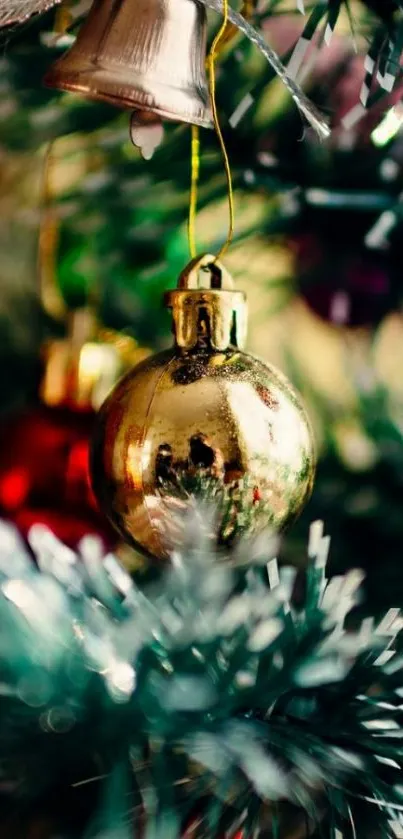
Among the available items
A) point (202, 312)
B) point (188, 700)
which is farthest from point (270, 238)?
point (188, 700)

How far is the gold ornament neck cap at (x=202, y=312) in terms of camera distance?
424 millimetres

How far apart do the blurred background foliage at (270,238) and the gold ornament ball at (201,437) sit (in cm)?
17

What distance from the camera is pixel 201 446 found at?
0.40m

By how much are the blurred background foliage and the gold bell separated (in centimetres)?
15

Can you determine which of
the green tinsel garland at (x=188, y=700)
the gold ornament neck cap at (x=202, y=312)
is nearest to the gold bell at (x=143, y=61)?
the gold ornament neck cap at (x=202, y=312)

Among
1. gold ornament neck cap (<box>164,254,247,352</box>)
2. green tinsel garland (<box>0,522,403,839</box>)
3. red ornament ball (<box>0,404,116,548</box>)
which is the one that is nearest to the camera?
green tinsel garland (<box>0,522,403,839</box>)

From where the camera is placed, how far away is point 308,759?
0.32 m

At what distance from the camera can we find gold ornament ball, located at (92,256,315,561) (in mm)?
399

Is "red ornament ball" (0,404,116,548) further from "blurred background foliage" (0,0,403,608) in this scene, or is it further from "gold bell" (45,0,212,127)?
"gold bell" (45,0,212,127)

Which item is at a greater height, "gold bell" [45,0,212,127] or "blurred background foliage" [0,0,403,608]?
"gold bell" [45,0,212,127]

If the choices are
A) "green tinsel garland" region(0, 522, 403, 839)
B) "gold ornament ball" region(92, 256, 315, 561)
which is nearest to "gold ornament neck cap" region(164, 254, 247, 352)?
"gold ornament ball" region(92, 256, 315, 561)

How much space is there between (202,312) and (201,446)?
0.23 feet

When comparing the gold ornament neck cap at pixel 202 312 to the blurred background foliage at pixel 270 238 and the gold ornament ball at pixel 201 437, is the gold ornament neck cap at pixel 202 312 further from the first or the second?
the blurred background foliage at pixel 270 238

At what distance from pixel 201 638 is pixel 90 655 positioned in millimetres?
41
